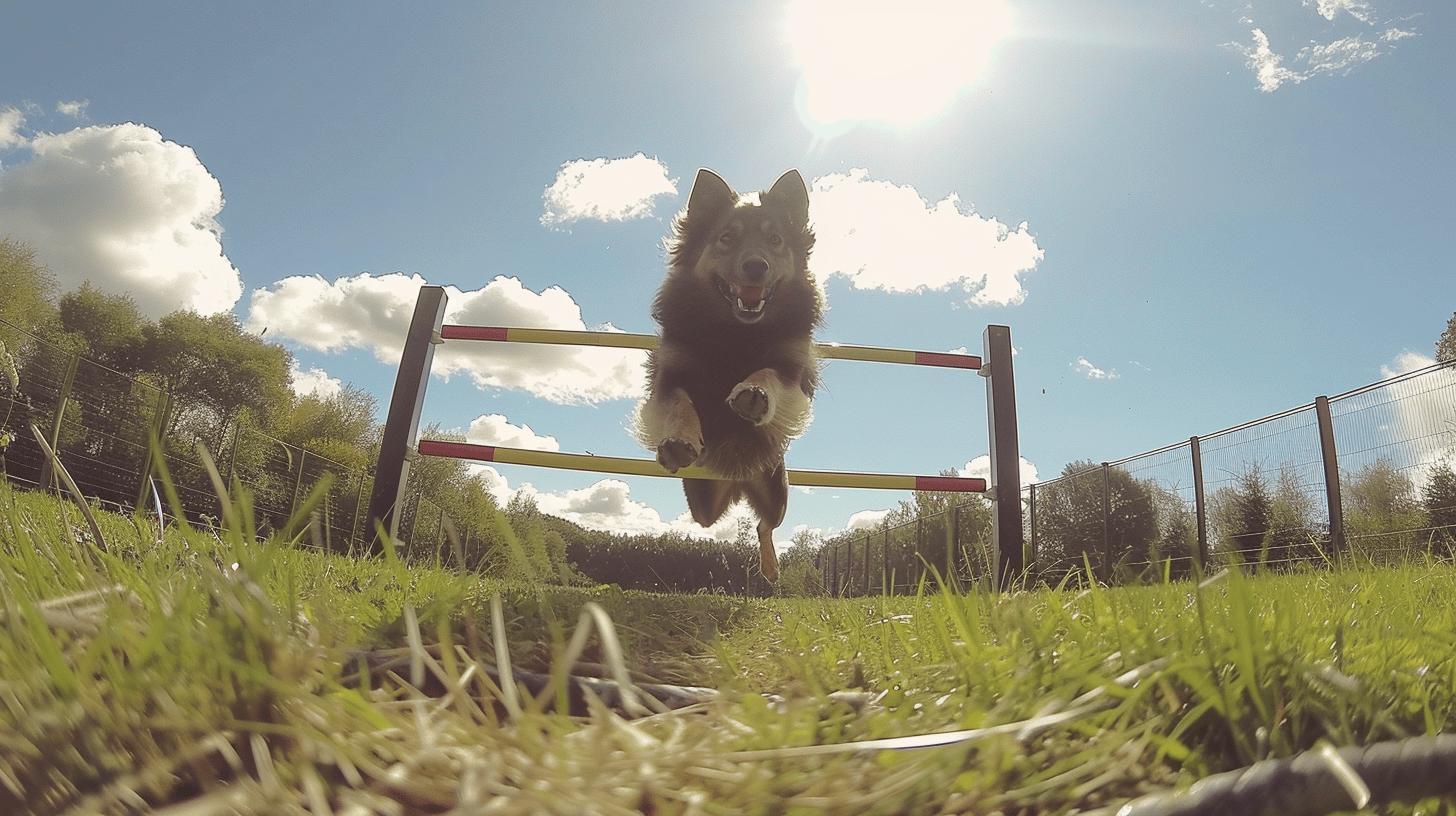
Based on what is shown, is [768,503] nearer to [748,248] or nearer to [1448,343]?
[748,248]

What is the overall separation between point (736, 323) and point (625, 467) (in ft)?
4.09

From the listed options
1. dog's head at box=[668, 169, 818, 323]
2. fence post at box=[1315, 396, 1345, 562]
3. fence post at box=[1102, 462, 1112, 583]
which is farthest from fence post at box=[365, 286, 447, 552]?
fence post at box=[1102, 462, 1112, 583]

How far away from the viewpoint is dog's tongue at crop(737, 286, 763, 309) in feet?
15.3

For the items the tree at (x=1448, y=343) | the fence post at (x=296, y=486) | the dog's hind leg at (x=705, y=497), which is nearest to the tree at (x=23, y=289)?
the fence post at (x=296, y=486)

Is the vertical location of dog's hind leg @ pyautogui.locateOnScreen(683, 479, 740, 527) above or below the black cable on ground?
above

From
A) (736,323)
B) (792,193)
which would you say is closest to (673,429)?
(736,323)

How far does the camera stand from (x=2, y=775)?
2.08 ft

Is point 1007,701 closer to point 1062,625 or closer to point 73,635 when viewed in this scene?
point 1062,625

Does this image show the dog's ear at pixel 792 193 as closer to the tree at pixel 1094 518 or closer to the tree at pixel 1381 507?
the tree at pixel 1381 507

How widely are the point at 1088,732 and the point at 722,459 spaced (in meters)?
3.78

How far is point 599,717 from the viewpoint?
0.81 m

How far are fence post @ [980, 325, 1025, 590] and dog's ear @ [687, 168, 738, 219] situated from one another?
86.8 inches

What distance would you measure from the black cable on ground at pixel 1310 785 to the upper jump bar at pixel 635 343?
4.60 m

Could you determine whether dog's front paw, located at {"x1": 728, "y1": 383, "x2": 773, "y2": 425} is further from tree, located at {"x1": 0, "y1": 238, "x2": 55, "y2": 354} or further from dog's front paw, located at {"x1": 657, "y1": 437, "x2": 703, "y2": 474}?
tree, located at {"x1": 0, "y1": 238, "x2": 55, "y2": 354}
